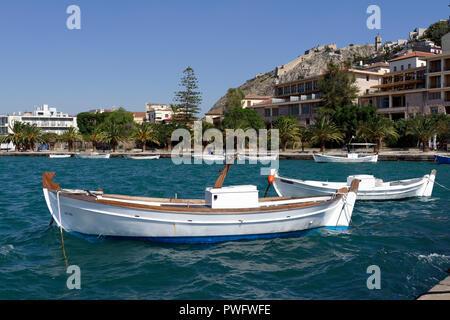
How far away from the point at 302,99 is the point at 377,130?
25725 mm

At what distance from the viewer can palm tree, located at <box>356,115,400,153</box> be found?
190 feet

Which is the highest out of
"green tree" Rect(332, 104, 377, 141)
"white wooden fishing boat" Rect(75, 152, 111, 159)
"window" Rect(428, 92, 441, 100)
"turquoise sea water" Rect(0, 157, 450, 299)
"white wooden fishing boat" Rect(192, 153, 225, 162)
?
"window" Rect(428, 92, 441, 100)

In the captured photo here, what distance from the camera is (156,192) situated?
2706 cm

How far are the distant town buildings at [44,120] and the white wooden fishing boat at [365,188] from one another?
5063 inches

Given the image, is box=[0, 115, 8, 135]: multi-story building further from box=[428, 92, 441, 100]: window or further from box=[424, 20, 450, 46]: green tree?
box=[424, 20, 450, 46]: green tree

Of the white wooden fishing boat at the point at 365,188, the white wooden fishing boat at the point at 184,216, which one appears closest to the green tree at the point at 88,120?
the white wooden fishing boat at the point at 365,188

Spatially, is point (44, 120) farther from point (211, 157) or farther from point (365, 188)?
point (365, 188)

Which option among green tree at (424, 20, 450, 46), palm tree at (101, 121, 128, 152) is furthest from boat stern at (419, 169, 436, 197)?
green tree at (424, 20, 450, 46)

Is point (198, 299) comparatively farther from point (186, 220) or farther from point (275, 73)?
point (275, 73)

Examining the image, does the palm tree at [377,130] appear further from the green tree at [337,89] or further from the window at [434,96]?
the green tree at [337,89]

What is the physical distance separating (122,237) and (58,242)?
257 cm

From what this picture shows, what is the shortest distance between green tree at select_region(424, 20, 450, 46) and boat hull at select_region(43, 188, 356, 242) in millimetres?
127813

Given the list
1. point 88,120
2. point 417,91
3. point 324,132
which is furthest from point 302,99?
point 88,120
